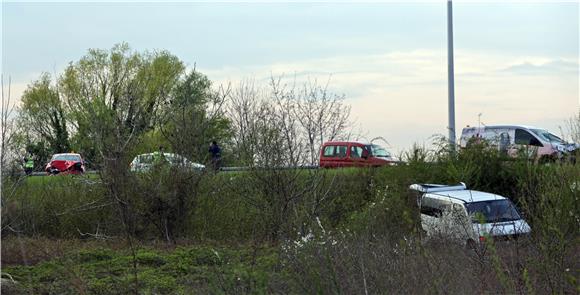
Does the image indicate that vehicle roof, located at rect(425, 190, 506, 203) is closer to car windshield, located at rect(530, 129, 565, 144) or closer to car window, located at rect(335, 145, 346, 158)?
car window, located at rect(335, 145, 346, 158)

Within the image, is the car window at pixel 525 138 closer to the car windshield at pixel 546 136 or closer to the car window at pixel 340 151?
the car windshield at pixel 546 136

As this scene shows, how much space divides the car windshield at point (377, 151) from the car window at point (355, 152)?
0.42 metres

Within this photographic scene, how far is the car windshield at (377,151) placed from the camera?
31.2 meters

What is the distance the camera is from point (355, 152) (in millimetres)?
30500

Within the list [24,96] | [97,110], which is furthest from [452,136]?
[24,96]

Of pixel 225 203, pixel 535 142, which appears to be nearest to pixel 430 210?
pixel 225 203

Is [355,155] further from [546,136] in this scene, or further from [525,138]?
[546,136]

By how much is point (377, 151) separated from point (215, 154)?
13.6 meters

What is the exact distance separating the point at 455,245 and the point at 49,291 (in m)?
4.47

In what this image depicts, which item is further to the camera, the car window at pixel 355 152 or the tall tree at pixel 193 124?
the car window at pixel 355 152

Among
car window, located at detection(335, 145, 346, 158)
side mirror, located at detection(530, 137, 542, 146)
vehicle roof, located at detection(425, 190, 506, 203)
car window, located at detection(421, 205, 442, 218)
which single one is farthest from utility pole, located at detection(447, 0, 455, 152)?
car window, located at detection(421, 205, 442, 218)

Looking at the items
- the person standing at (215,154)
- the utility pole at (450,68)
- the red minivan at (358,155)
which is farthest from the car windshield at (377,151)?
the person standing at (215,154)

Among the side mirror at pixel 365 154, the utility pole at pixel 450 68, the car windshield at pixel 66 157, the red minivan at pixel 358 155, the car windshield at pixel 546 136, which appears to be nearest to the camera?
the utility pole at pixel 450 68

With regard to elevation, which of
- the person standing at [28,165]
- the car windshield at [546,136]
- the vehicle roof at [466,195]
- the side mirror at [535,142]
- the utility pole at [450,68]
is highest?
the utility pole at [450,68]
